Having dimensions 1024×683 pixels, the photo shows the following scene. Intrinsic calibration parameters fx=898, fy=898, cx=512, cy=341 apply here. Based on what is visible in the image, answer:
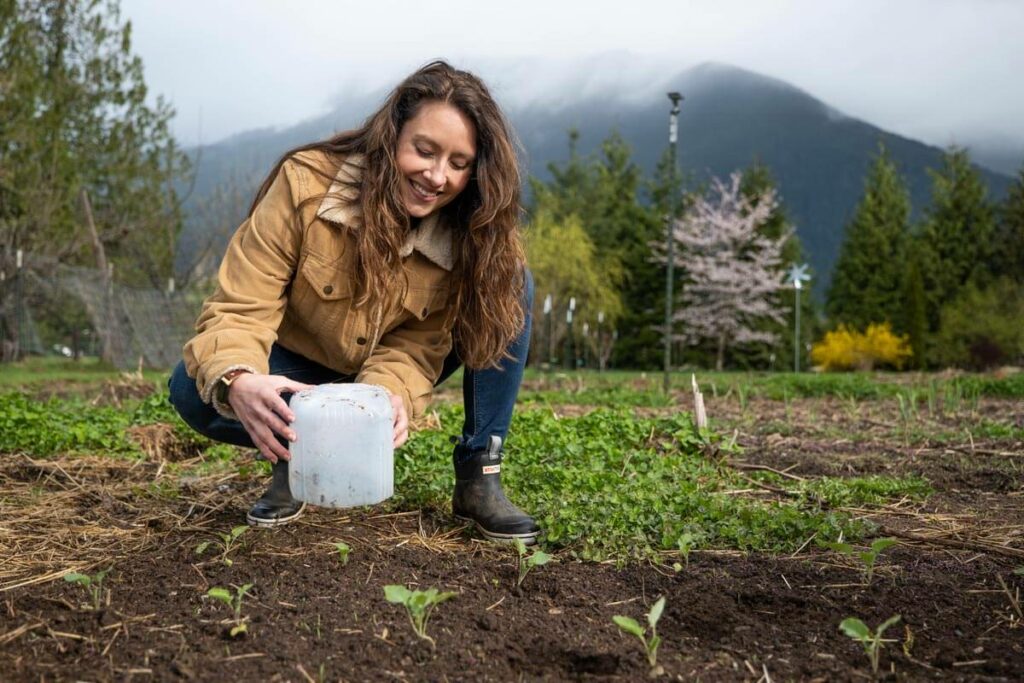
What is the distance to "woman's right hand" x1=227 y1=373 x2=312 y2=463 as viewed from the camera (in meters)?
2.07

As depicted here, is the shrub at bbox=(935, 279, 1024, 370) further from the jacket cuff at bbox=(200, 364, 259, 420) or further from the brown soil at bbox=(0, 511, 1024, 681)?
the jacket cuff at bbox=(200, 364, 259, 420)

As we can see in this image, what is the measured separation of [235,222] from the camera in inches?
757

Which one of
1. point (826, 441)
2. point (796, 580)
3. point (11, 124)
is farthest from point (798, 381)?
point (11, 124)

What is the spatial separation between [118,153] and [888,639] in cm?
1832

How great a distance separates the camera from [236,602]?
1970 mm

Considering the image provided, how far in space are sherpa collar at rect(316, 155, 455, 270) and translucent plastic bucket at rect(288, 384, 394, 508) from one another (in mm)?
504

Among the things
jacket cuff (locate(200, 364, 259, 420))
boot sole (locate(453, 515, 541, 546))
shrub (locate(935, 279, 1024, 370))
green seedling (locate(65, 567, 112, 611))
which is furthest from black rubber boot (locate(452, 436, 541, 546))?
shrub (locate(935, 279, 1024, 370))

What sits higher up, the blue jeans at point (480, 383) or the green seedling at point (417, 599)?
the blue jeans at point (480, 383)

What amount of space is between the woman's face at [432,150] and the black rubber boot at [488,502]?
2.66 ft

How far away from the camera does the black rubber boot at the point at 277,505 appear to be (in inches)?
103

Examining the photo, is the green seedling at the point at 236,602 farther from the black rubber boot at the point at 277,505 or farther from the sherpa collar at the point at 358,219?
the sherpa collar at the point at 358,219

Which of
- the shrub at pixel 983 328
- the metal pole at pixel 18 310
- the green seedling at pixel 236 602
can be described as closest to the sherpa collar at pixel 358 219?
the green seedling at pixel 236 602

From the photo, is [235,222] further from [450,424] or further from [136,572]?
[136,572]

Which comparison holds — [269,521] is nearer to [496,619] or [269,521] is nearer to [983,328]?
[496,619]
